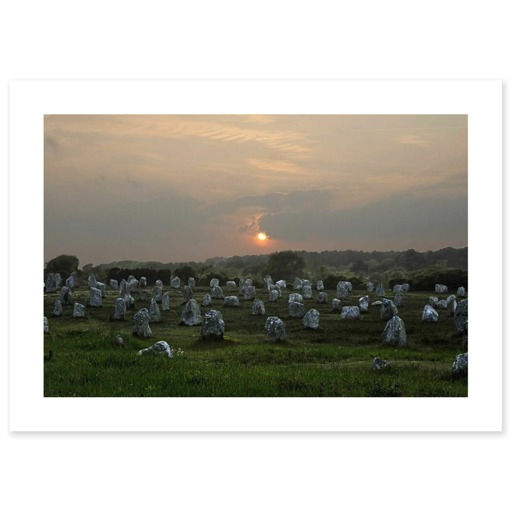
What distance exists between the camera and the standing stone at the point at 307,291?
14887 mm

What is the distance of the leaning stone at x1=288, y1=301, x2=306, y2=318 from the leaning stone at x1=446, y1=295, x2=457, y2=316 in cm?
427

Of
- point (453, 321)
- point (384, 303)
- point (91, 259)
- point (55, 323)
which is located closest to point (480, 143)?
point (453, 321)

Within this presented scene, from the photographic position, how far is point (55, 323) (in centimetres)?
1208

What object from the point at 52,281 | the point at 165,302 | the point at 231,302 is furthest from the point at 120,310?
the point at 52,281

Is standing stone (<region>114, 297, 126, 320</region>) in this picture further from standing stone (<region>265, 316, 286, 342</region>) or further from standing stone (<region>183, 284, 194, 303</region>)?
standing stone (<region>265, 316, 286, 342</region>)

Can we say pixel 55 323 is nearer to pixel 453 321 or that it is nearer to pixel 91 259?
pixel 91 259

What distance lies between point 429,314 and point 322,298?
7.72 ft

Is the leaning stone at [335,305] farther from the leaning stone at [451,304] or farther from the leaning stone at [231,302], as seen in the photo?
the leaning stone at [451,304]

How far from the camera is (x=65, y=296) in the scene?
13219mm

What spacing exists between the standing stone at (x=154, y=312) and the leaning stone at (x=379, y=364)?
5.19m

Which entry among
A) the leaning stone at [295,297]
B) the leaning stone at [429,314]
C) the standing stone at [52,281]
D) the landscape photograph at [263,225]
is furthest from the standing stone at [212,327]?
the leaning stone at [429,314]
